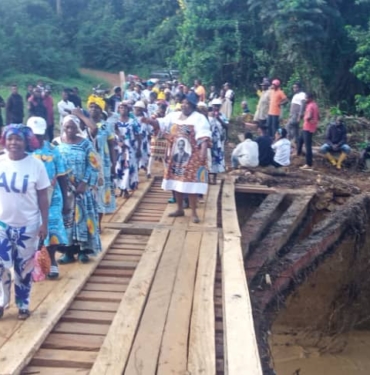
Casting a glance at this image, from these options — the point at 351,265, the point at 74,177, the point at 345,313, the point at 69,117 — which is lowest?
the point at 345,313

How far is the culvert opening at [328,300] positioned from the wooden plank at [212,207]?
0.76 meters

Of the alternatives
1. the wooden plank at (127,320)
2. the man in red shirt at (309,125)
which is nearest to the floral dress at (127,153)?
the wooden plank at (127,320)

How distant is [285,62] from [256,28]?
7.12 feet

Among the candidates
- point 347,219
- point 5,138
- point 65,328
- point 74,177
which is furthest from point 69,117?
point 347,219

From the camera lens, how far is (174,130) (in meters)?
7.83

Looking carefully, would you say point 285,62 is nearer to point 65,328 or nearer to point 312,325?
point 312,325

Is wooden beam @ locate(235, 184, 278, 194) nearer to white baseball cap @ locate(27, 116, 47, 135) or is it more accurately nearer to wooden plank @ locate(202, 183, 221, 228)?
wooden plank @ locate(202, 183, 221, 228)

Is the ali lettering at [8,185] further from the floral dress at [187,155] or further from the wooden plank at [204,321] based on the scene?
the floral dress at [187,155]

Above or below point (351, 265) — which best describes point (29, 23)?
above

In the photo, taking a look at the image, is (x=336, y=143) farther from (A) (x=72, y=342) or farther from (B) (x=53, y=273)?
(A) (x=72, y=342)

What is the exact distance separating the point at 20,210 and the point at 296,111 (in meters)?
10.8

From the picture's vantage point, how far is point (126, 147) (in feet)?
31.1

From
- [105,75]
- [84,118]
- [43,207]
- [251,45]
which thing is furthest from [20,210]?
[105,75]

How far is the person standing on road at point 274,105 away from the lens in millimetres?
14633
